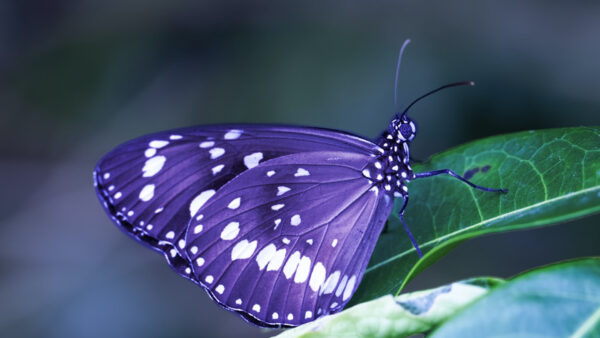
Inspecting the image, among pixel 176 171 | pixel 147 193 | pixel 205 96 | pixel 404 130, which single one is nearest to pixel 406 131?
pixel 404 130

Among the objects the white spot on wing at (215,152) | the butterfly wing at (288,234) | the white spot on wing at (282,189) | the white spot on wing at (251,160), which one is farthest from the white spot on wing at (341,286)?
the white spot on wing at (215,152)

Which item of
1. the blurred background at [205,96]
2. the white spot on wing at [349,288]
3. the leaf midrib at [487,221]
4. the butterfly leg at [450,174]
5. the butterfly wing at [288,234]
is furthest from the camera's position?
the blurred background at [205,96]

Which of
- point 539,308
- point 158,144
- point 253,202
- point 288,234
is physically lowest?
point 288,234

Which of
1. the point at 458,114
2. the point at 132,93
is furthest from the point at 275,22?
the point at 458,114

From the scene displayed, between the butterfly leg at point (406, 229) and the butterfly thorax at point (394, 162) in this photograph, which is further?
the butterfly thorax at point (394, 162)

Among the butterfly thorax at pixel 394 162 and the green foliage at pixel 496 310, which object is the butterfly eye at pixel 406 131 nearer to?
the butterfly thorax at pixel 394 162

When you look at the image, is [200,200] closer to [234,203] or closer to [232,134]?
[234,203]
